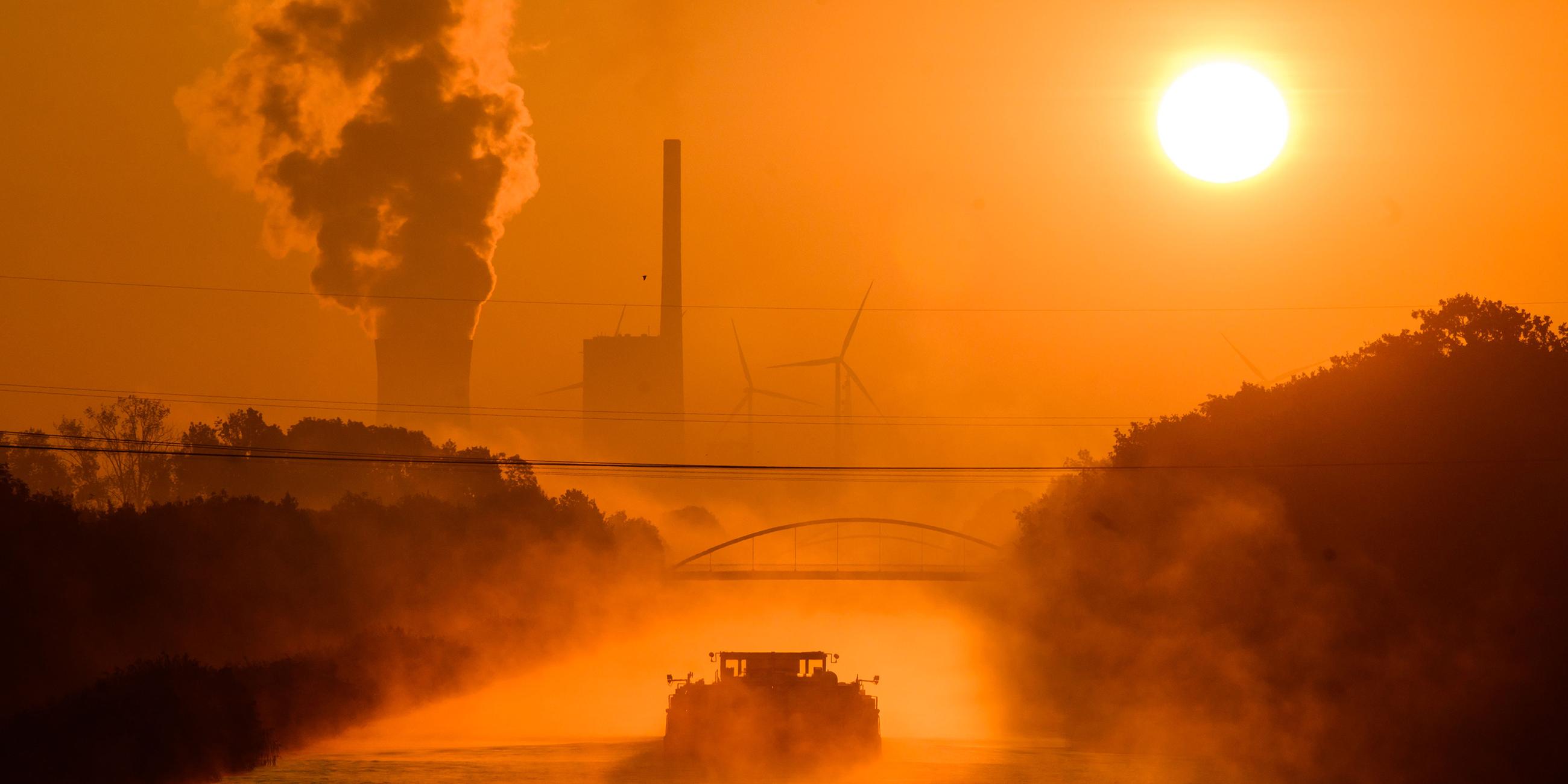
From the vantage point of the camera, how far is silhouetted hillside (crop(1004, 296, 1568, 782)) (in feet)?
205

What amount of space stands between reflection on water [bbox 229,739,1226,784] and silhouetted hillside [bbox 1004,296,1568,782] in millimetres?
5684

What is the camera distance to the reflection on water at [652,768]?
5619cm

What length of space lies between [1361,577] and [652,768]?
31.1 metres

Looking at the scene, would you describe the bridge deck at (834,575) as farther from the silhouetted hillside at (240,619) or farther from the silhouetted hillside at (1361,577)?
the silhouetted hillside at (1361,577)

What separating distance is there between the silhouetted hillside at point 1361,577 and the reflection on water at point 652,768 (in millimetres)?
5684

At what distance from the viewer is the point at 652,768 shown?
59344 mm

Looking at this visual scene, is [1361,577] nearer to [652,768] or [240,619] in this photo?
[652,768]

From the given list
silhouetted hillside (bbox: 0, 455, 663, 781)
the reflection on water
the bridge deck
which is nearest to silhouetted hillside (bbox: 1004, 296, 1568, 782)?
the reflection on water

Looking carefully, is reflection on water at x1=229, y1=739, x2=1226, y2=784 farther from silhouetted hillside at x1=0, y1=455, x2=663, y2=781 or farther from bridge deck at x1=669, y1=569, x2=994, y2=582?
bridge deck at x1=669, y1=569, x2=994, y2=582

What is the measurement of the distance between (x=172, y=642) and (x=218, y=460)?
337ft

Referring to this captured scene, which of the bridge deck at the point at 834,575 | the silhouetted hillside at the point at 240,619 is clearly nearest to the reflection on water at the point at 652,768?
the silhouetted hillside at the point at 240,619

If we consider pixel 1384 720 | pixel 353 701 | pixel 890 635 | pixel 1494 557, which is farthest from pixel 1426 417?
pixel 890 635

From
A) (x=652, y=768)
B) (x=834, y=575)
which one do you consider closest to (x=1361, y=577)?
(x=652, y=768)

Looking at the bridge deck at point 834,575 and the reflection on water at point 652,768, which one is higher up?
the bridge deck at point 834,575
